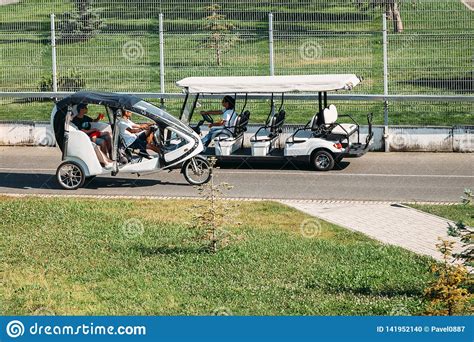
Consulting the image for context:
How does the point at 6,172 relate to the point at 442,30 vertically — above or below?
below

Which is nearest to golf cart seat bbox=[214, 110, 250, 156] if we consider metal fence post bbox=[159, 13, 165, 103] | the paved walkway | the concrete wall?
the concrete wall

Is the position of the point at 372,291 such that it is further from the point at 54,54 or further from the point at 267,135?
the point at 54,54

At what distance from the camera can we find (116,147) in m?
22.7

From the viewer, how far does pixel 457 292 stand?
1339 centimetres

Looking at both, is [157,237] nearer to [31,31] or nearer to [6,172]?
[6,172]

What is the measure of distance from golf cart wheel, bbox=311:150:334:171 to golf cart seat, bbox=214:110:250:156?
163cm

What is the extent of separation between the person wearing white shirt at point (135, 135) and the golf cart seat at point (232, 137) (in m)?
1.93

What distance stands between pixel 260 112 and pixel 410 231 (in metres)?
9.28

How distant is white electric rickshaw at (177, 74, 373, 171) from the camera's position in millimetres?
24297

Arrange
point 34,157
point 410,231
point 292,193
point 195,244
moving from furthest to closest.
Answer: point 34,157, point 292,193, point 410,231, point 195,244

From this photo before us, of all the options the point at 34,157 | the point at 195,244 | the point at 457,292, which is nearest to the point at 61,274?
the point at 195,244

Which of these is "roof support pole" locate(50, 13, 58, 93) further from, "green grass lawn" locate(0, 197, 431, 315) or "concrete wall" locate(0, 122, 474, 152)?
"green grass lawn" locate(0, 197, 431, 315)

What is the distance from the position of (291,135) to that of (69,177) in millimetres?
4911

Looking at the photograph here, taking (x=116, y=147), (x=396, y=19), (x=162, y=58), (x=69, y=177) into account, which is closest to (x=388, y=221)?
(x=116, y=147)
